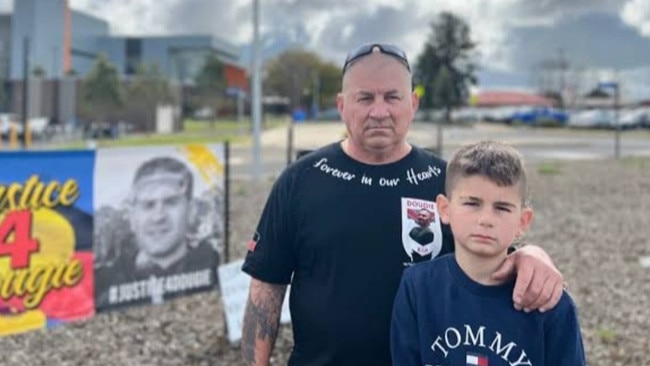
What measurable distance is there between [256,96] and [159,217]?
37.7 ft

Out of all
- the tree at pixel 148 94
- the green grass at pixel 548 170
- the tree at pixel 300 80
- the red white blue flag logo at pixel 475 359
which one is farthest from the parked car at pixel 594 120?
the red white blue flag logo at pixel 475 359

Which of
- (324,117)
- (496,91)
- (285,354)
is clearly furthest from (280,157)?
(496,91)

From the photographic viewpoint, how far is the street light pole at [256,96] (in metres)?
17.7

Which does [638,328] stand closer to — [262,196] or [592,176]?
[262,196]

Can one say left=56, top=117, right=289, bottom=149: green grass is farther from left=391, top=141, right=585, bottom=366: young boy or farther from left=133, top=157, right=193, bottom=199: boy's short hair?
left=391, top=141, right=585, bottom=366: young boy

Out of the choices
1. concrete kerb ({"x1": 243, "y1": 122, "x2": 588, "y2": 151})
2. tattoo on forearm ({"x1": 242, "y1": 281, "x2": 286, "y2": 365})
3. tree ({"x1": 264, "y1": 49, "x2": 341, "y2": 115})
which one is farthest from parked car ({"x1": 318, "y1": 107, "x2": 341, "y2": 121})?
tattoo on forearm ({"x1": 242, "y1": 281, "x2": 286, "y2": 365})

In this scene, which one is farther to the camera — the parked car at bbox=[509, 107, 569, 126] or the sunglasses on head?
the parked car at bbox=[509, 107, 569, 126]

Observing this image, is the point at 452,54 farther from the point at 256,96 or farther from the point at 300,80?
the point at 256,96

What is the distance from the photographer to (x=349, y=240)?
2.26m

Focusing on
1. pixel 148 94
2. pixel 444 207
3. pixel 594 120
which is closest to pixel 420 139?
pixel 594 120

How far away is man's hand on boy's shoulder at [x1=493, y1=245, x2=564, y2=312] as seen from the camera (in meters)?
1.83

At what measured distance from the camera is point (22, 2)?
9912cm

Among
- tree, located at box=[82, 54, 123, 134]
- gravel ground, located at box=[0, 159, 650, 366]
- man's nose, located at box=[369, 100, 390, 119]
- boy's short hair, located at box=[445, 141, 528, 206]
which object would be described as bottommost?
gravel ground, located at box=[0, 159, 650, 366]

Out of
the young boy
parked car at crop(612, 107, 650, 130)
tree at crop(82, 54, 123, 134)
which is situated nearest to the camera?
the young boy
